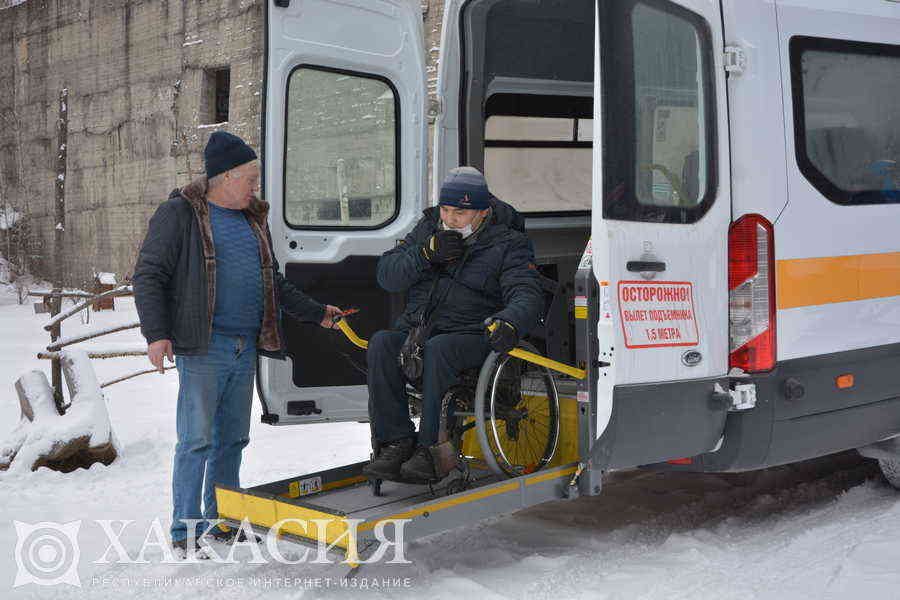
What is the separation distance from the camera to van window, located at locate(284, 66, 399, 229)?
4.57 meters

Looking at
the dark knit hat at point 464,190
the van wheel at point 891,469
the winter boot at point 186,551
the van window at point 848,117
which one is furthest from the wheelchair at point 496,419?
the van wheel at point 891,469

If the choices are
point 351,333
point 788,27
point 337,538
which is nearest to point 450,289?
point 351,333

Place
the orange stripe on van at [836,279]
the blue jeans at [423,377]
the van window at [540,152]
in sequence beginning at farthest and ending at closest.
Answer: the van window at [540,152] < the blue jeans at [423,377] < the orange stripe on van at [836,279]

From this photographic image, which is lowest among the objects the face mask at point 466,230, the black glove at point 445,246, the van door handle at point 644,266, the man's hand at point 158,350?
the man's hand at point 158,350

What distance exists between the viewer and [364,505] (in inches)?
147

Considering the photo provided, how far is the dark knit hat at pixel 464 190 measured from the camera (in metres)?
4.02

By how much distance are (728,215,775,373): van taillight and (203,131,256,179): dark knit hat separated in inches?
77.6

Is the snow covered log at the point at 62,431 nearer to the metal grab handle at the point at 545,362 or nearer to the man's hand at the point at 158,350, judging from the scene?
the man's hand at the point at 158,350

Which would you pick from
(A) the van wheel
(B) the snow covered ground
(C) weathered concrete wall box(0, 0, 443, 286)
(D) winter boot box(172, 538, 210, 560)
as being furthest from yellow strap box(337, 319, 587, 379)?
(C) weathered concrete wall box(0, 0, 443, 286)

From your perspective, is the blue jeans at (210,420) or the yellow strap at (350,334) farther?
the yellow strap at (350,334)

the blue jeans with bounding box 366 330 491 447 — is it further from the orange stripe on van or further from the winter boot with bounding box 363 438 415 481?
the orange stripe on van

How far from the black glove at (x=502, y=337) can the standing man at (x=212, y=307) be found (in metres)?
1.02

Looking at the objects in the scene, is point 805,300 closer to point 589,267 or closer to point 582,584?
point 589,267

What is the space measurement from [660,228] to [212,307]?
1780 millimetres
